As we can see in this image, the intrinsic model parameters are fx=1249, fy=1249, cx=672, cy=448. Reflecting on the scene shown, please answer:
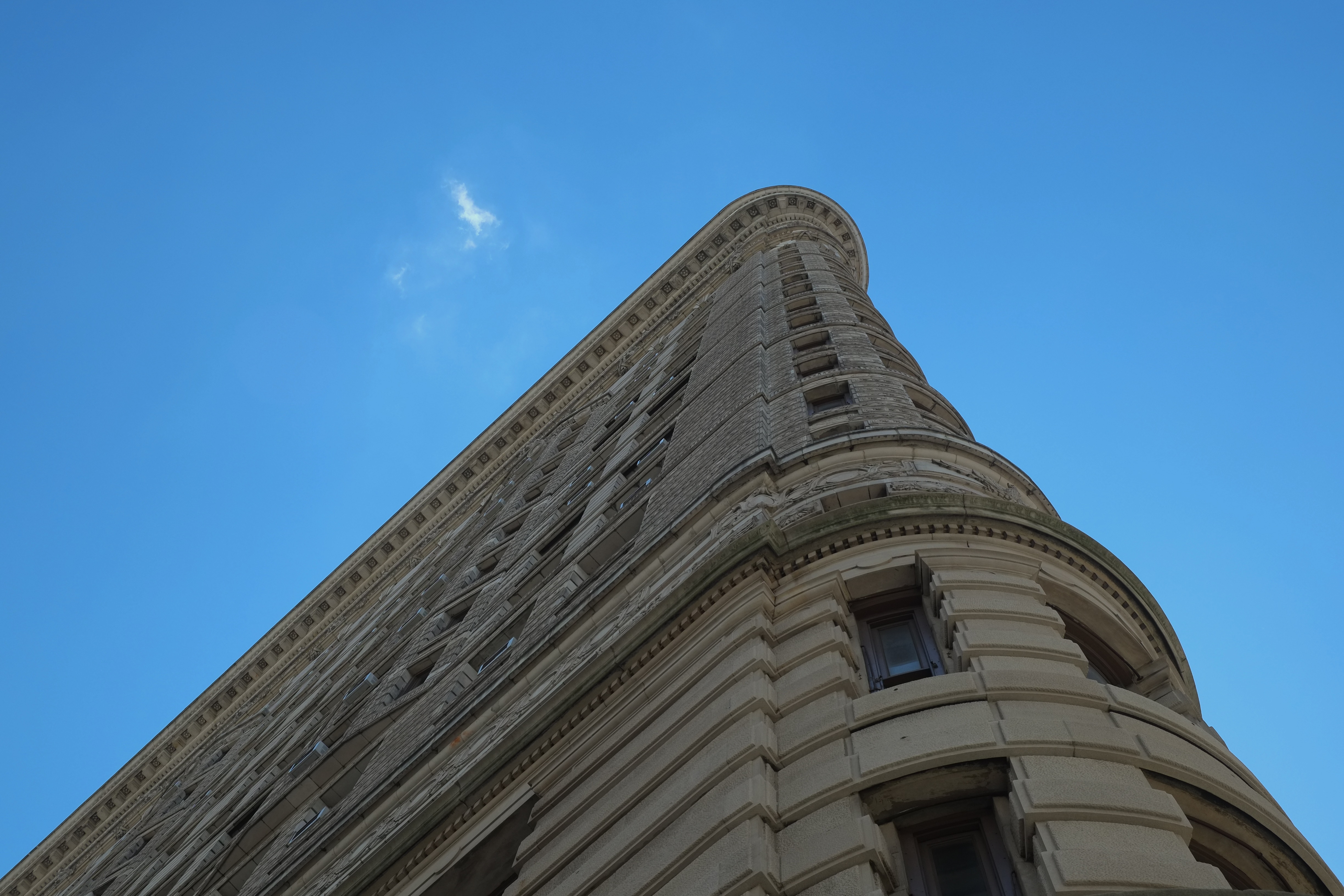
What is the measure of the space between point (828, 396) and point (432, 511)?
37.0 metres

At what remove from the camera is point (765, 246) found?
A: 5266cm

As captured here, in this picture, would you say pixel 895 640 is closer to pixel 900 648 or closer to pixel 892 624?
pixel 900 648

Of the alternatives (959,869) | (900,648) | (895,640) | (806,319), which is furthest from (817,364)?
(959,869)

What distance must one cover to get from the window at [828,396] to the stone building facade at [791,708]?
3.0 inches

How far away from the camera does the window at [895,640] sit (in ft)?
40.2

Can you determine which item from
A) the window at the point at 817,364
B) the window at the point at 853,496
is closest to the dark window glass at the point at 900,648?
the window at the point at 853,496

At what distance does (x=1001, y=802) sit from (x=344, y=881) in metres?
9.48

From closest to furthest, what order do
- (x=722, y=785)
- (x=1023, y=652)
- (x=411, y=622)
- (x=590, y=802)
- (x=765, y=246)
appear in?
(x=722, y=785) → (x=1023, y=652) → (x=590, y=802) → (x=411, y=622) → (x=765, y=246)

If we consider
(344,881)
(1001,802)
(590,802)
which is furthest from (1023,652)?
(344,881)

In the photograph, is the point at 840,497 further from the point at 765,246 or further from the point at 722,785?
the point at 765,246

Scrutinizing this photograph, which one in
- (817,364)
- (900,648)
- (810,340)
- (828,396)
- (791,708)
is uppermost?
(810,340)

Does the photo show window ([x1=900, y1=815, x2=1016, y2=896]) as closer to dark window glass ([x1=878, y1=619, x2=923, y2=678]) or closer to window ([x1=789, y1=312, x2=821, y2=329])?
dark window glass ([x1=878, y1=619, x2=923, y2=678])

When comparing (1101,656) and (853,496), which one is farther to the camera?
(853,496)

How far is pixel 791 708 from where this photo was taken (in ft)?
37.3
